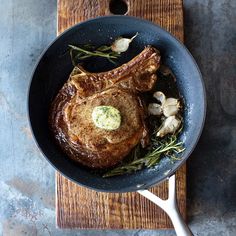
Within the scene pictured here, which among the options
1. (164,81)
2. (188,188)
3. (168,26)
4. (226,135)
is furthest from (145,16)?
(188,188)

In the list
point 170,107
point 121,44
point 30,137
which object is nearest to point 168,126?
point 170,107

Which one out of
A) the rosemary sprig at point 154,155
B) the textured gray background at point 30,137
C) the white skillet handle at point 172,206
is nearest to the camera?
the white skillet handle at point 172,206

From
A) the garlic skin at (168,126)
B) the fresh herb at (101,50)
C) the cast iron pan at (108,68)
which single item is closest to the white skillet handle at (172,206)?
the cast iron pan at (108,68)

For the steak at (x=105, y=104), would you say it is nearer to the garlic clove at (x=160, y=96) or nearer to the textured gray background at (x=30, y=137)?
the garlic clove at (x=160, y=96)

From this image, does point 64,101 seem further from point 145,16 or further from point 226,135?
point 226,135

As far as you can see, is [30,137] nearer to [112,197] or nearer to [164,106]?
[112,197]

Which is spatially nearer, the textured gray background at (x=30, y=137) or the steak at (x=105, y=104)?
the steak at (x=105, y=104)

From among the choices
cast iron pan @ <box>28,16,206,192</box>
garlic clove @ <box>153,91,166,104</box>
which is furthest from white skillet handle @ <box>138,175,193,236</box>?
garlic clove @ <box>153,91,166,104</box>
